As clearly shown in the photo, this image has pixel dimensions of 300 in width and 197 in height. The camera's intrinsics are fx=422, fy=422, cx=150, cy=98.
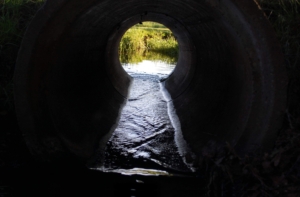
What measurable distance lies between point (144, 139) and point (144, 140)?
55mm

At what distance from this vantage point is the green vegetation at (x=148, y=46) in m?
18.8

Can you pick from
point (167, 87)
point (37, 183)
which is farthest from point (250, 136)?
point (167, 87)

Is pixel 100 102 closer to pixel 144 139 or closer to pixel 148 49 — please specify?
pixel 144 139

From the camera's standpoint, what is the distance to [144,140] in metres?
5.66

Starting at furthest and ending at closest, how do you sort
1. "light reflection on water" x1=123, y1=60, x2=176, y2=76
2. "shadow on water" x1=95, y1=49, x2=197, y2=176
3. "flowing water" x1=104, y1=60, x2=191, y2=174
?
1. "light reflection on water" x1=123, y1=60, x2=176, y2=76
2. "flowing water" x1=104, y1=60, x2=191, y2=174
3. "shadow on water" x1=95, y1=49, x2=197, y2=176

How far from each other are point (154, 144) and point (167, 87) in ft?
14.0

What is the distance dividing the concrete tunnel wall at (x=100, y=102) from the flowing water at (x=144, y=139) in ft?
0.71

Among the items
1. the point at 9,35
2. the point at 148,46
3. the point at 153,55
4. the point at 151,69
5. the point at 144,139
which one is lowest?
the point at 144,139

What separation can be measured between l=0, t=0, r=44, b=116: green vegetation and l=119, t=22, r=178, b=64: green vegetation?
11.4 m

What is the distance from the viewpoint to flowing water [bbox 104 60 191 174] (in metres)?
4.59

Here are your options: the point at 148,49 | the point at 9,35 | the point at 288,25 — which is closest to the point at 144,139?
the point at 9,35

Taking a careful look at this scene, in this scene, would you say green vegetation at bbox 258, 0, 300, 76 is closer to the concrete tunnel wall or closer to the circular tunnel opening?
the concrete tunnel wall

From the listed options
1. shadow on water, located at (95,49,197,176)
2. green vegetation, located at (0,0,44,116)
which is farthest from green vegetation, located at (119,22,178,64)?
green vegetation, located at (0,0,44,116)

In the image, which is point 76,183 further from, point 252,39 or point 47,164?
point 252,39
